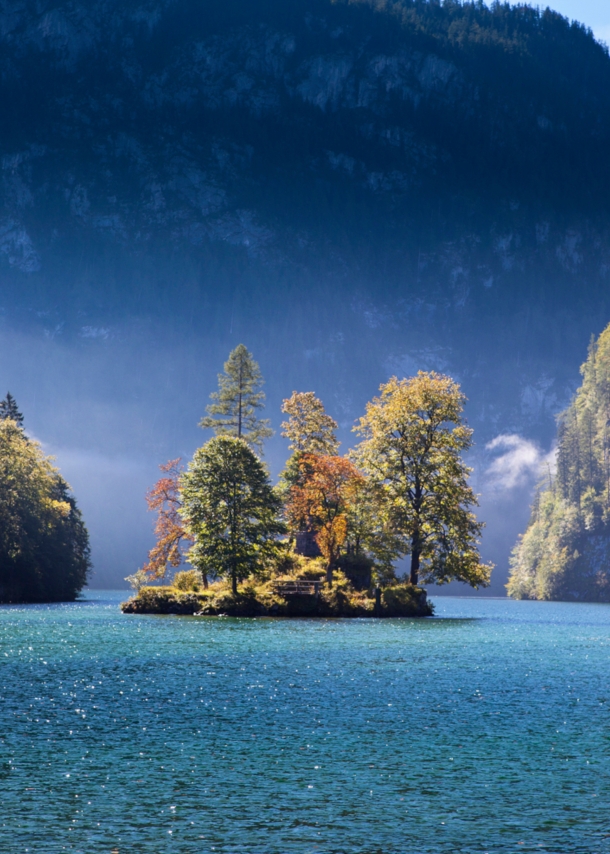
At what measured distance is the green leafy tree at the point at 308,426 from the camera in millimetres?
94750

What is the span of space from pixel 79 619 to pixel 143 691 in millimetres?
45044

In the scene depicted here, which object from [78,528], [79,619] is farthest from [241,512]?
[78,528]

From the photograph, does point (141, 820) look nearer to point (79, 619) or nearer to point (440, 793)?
point (440, 793)

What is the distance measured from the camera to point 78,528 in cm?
12519

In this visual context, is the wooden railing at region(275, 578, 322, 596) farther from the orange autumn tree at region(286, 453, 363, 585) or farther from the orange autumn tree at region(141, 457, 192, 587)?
the orange autumn tree at region(141, 457, 192, 587)

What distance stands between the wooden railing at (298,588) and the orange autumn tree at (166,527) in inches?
791

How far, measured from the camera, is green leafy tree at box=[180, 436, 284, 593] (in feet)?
263

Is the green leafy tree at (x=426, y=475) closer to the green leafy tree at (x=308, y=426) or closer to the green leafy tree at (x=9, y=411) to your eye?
the green leafy tree at (x=308, y=426)

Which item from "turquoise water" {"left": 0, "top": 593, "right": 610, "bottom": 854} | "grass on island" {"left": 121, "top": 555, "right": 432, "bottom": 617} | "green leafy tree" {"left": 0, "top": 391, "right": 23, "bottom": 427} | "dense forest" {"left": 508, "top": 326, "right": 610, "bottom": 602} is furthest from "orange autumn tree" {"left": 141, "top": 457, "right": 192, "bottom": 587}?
"dense forest" {"left": 508, "top": 326, "right": 610, "bottom": 602}

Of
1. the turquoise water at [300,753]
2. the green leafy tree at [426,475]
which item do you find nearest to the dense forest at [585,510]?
the green leafy tree at [426,475]

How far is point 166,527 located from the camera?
99000mm

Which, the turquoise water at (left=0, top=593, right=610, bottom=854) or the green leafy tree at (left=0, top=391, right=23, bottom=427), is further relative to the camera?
the green leafy tree at (left=0, top=391, right=23, bottom=427)

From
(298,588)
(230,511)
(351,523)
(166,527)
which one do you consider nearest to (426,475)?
(351,523)

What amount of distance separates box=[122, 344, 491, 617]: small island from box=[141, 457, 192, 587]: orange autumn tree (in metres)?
10.6
